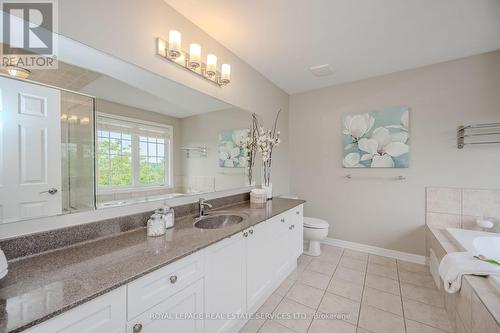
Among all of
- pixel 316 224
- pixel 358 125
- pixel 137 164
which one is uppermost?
pixel 358 125

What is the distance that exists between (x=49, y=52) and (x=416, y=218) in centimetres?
353

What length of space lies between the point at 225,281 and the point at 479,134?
291cm

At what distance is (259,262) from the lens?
5.21 feet

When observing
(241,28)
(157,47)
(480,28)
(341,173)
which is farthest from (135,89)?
(480,28)

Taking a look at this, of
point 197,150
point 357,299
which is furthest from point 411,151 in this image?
point 197,150

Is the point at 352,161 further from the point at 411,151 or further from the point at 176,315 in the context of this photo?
the point at 176,315

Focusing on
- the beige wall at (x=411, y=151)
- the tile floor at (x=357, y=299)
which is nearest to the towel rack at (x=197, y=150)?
the tile floor at (x=357, y=299)

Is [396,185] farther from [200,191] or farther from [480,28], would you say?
[200,191]

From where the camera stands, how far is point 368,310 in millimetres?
1658

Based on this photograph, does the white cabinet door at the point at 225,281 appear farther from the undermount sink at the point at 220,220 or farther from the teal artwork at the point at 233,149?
the teal artwork at the point at 233,149

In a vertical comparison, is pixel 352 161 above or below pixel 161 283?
above

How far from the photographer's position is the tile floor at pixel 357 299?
1.50 metres

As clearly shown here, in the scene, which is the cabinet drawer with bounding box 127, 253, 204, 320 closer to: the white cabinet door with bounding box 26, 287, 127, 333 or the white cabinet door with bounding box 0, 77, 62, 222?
the white cabinet door with bounding box 26, 287, 127, 333

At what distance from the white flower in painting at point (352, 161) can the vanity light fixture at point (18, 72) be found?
3034mm
